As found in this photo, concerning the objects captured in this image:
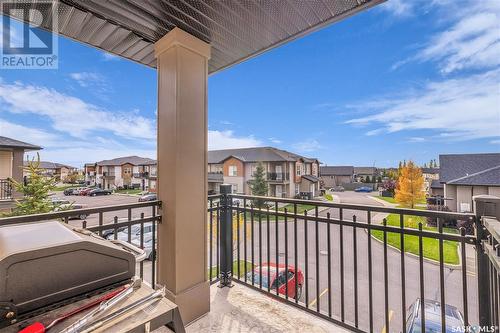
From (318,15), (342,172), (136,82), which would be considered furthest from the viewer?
(342,172)

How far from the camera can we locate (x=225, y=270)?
2.49 metres

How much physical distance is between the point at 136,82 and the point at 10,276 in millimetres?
9114

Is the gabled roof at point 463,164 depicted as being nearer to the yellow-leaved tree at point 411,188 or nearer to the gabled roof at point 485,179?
the yellow-leaved tree at point 411,188

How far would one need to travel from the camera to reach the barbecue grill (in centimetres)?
65

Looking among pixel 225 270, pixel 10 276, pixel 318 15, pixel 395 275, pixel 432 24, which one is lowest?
pixel 395 275

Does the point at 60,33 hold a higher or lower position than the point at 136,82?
lower

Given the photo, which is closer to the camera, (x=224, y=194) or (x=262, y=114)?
(x=224, y=194)

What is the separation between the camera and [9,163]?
7.75 meters

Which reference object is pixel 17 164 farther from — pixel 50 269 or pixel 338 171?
pixel 338 171

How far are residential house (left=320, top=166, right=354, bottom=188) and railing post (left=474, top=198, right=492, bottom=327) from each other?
123ft

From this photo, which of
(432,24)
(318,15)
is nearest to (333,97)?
(432,24)

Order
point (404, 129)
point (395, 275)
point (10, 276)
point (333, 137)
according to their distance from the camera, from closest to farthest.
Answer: point (10, 276) → point (395, 275) → point (404, 129) → point (333, 137)

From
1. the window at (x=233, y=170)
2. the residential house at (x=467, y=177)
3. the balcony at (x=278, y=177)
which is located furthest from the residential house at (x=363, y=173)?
the window at (x=233, y=170)

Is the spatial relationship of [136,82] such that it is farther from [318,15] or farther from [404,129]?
[404,129]
